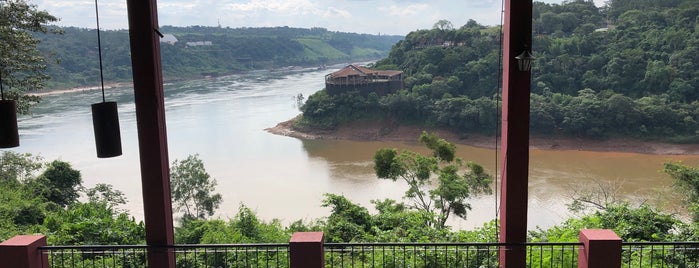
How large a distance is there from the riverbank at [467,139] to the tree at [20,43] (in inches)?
705

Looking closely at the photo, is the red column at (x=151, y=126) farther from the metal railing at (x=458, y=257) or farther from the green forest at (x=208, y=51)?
the green forest at (x=208, y=51)

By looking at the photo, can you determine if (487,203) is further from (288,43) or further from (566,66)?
(288,43)

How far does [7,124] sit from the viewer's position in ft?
7.83

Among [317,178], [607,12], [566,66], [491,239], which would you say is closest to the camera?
[491,239]

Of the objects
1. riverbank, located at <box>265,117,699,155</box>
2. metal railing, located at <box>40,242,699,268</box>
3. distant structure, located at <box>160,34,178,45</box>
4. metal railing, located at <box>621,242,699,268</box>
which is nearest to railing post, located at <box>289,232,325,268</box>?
metal railing, located at <box>40,242,699,268</box>

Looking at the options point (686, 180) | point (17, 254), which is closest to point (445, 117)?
point (686, 180)

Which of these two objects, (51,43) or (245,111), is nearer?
(51,43)

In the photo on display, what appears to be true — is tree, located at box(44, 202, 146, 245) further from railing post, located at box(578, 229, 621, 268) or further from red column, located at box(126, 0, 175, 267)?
railing post, located at box(578, 229, 621, 268)

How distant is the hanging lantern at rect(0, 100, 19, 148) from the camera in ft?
7.78

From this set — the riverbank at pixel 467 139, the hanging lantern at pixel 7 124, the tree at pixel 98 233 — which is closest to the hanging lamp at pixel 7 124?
the hanging lantern at pixel 7 124

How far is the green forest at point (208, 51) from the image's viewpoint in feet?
108

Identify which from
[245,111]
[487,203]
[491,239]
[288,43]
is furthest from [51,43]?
[491,239]

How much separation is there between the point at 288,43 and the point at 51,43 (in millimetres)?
24730

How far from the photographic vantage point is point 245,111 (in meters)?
36.9
